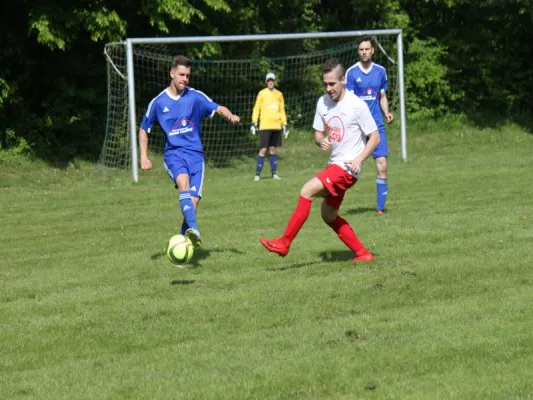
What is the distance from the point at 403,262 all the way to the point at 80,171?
1328 cm

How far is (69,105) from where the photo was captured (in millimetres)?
22797

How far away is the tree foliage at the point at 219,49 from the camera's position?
2152cm

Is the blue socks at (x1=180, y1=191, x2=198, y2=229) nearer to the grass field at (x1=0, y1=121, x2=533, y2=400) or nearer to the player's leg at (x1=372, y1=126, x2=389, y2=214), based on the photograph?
the grass field at (x1=0, y1=121, x2=533, y2=400)

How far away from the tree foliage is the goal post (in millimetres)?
340

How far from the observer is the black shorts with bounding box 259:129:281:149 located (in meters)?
20.3

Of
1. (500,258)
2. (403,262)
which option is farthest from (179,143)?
(500,258)

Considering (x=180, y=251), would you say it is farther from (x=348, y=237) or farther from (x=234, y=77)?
(x=234, y=77)

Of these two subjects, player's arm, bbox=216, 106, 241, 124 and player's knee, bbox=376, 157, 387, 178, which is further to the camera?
player's knee, bbox=376, 157, 387, 178

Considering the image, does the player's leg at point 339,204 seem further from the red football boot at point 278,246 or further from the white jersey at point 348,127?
the red football boot at point 278,246

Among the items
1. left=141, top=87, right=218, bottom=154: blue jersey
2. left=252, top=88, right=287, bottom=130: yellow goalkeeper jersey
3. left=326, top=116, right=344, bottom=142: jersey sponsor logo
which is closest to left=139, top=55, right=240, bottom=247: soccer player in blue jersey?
left=141, top=87, right=218, bottom=154: blue jersey

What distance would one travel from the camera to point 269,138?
66.9 ft

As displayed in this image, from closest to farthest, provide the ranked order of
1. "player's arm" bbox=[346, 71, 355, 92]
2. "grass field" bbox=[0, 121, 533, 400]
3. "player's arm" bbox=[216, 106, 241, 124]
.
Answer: "grass field" bbox=[0, 121, 533, 400], "player's arm" bbox=[216, 106, 241, 124], "player's arm" bbox=[346, 71, 355, 92]

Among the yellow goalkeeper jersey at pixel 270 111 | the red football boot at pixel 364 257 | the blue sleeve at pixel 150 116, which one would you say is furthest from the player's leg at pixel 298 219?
the yellow goalkeeper jersey at pixel 270 111

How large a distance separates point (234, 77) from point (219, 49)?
141 centimetres
